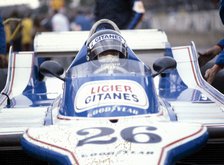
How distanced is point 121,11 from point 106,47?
339cm

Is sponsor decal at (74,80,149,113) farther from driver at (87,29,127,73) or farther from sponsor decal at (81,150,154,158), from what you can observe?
sponsor decal at (81,150,154,158)

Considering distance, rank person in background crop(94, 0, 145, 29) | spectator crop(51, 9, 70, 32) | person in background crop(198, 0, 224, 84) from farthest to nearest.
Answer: spectator crop(51, 9, 70, 32), person in background crop(94, 0, 145, 29), person in background crop(198, 0, 224, 84)

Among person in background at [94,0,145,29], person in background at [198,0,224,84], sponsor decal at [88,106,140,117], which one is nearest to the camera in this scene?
sponsor decal at [88,106,140,117]

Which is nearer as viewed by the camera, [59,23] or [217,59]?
[217,59]

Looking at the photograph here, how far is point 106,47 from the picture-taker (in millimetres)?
5562

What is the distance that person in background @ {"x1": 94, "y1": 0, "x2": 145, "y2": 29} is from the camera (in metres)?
8.79

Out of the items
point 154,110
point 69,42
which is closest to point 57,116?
point 154,110

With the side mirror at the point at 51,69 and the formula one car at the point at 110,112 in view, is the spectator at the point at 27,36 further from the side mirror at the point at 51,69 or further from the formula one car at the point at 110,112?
the side mirror at the point at 51,69

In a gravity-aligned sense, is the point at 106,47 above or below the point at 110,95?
above

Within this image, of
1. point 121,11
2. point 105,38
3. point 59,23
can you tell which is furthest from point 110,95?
point 59,23

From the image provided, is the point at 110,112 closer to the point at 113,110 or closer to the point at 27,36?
the point at 113,110

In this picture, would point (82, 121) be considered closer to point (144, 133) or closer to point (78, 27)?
point (144, 133)

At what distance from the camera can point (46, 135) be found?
4.51 meters

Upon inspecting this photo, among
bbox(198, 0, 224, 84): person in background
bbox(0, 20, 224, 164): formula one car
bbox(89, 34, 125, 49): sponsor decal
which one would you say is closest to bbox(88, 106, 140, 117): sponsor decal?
bbox(0, 20, 224, 164): formula one car
